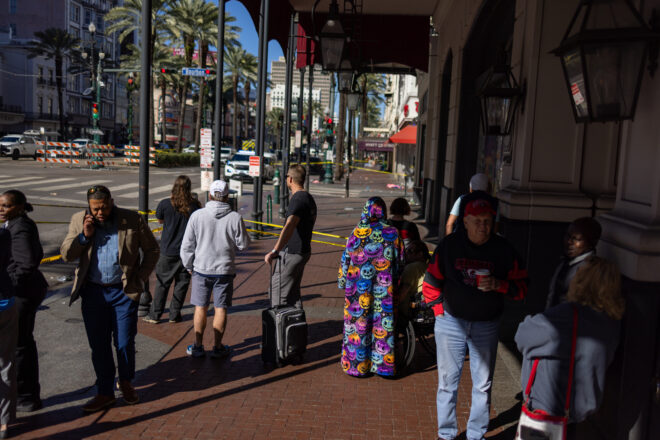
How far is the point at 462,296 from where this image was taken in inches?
157

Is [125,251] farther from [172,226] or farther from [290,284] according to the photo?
[172,226]

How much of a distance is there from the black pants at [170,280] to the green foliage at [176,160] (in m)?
38.5

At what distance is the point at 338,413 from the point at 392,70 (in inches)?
903

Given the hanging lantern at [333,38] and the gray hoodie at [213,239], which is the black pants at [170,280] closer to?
the gray hoodie at [213,239]

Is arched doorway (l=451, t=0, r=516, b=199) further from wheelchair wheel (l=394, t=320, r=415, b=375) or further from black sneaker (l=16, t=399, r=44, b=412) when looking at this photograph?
black sneaker (l=16, t=399, r=44, b=412)

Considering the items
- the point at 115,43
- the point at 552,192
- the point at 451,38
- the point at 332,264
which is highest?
the point at 115,43

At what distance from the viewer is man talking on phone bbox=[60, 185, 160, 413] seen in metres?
4.64

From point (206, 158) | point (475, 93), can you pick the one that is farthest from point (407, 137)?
point (475, 93)

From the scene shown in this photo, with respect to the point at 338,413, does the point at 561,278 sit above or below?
above

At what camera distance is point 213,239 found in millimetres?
5812

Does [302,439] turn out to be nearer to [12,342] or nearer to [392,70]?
[12,342]

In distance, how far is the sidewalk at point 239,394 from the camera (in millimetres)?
4527

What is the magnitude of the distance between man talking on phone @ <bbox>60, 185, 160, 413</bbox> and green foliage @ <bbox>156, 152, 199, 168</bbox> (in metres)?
40.8

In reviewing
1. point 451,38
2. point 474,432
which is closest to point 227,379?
point 474,432
